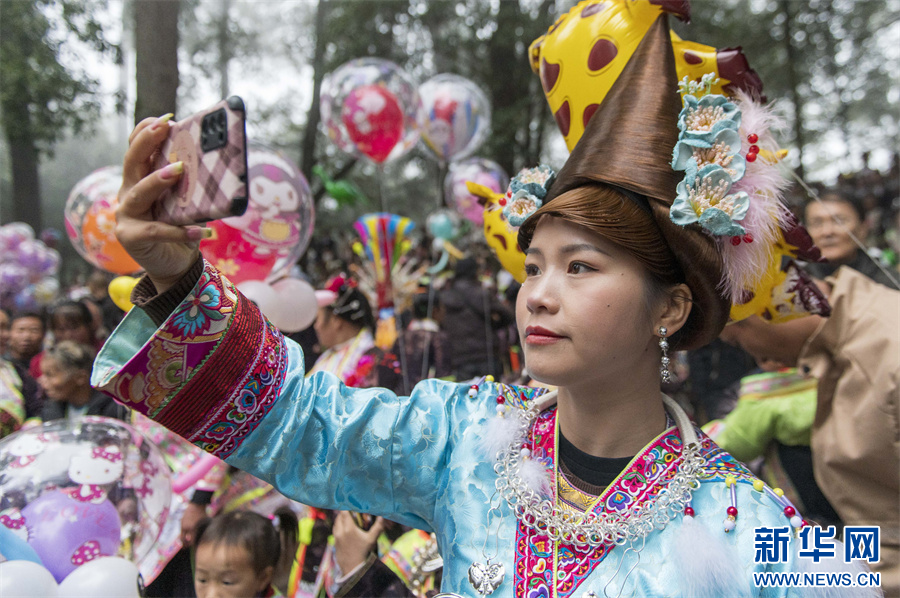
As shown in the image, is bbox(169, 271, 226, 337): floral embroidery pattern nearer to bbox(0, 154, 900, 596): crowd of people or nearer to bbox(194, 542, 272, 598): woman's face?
bbox(0, 154, 900, 596): crowd of people

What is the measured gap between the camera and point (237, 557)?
215 centimetres

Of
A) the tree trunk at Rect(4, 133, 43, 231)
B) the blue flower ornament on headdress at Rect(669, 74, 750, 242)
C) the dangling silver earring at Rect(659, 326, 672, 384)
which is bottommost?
the tree trunk at Rect(4, 133, 43, 231)

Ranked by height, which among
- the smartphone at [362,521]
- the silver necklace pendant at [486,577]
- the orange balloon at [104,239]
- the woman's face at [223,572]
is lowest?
the woman's face at [223,572]

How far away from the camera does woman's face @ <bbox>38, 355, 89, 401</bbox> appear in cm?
315

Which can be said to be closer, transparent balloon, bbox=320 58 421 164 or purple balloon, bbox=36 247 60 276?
transparent balloon, bbox=320 58 421 164

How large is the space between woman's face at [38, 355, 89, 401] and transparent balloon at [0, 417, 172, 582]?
5.08 feet

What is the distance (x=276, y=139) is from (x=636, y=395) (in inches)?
753

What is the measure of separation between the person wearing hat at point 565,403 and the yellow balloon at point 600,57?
254 mm

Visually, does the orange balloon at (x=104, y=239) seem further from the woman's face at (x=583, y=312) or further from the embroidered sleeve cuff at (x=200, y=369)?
the woman's face at (x=583, y=312)

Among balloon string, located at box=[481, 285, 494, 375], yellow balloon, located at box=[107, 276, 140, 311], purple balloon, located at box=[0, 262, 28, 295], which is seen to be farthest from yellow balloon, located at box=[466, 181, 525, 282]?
purple balloon, located at box=[0, 262, 28, 295]

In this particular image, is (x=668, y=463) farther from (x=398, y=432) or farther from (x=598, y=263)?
(x=398, y=432)

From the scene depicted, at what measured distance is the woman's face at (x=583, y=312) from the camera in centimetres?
128

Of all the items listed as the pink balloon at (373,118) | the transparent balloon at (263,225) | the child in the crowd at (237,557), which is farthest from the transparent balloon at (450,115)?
the child in the crowd at (237,557)

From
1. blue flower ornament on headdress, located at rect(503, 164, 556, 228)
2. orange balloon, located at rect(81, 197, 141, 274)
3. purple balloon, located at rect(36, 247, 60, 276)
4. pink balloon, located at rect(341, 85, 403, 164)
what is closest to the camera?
blue flower ornament on headdress, located at rect(503, 164, 556, 228)
